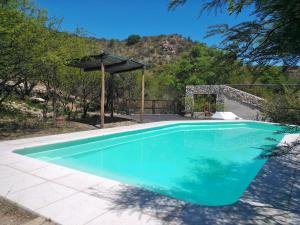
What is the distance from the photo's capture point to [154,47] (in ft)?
143

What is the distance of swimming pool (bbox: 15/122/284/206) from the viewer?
196 inches

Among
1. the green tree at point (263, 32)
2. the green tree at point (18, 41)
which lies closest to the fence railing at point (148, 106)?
the green tree at point (18, 41)

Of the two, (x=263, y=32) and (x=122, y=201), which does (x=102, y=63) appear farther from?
(x=263, y=32)

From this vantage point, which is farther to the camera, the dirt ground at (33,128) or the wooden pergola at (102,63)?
the wooden pergola at (102,63)

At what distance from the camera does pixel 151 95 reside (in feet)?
65.3

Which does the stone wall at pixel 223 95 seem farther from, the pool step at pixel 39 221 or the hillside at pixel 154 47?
the hillside at pixel 154 47

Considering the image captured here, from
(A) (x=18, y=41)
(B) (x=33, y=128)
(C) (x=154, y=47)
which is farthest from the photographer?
(C) (x=154, y=47)

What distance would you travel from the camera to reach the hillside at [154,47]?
1626 inches

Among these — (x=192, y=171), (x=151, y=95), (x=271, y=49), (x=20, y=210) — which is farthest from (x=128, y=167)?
(x=151, y=95)

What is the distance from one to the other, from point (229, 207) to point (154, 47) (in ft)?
139

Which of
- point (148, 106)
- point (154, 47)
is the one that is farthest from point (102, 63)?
point (154, 47)

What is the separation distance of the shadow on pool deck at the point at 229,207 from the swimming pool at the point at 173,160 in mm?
791

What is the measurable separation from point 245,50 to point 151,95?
17.8m

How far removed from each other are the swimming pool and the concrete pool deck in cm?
81
